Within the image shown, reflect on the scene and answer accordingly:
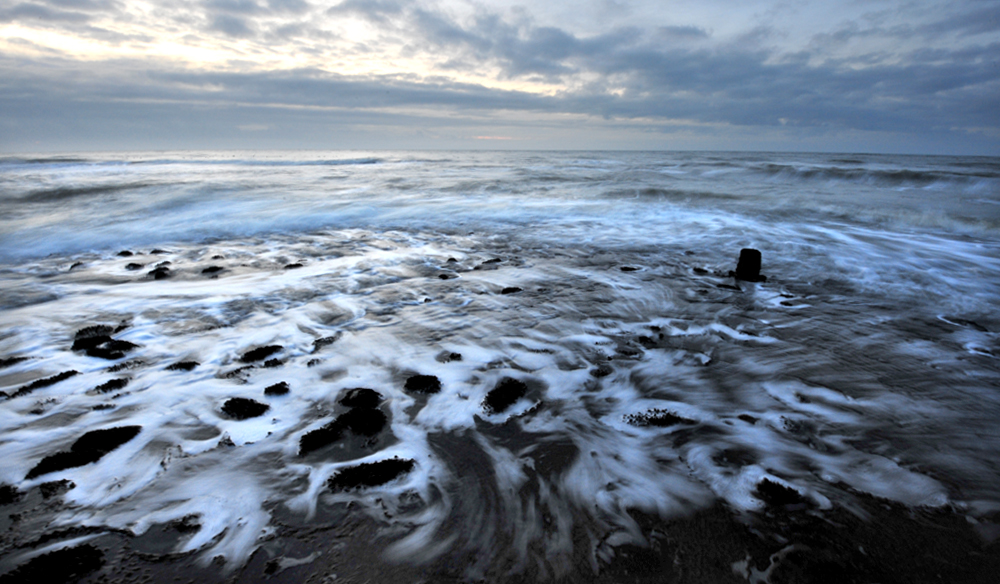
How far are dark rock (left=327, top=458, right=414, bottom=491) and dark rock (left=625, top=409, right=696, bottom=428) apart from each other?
52.2 inches

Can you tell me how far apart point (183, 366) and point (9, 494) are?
1309 mm

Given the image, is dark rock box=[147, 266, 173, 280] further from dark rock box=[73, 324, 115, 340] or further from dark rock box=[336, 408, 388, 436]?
dark rock box=[336, 408, 388, 436]

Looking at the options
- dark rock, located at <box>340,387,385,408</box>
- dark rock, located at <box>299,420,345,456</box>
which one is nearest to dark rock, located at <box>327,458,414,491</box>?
dark rock, located at <box>299,420,345,456</box>

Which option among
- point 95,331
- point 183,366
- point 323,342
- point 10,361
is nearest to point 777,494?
point 323,342

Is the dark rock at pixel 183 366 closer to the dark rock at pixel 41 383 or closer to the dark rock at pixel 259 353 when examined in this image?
the dark rock at pixel 259 353

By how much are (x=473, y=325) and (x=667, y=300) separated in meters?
2.24

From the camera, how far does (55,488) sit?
2.14 metres

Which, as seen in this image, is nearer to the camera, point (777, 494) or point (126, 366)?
point (777, 494)

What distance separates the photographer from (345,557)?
1.80 meters

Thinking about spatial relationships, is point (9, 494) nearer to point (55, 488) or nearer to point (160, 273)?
point (55, 488)

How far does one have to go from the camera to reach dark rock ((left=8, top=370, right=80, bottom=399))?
3.02 meters

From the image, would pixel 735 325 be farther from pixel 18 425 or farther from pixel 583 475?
pixel 18 425

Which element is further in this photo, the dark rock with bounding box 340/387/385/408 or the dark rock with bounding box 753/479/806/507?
the dark rock with bounding box 340/387/385/408

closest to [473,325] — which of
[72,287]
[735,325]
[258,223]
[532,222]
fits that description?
[735,325]
